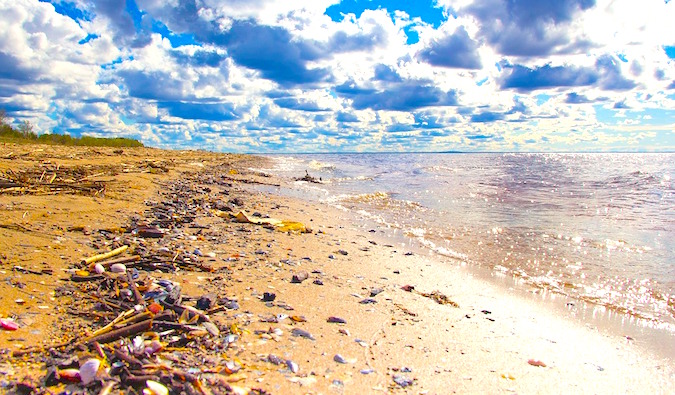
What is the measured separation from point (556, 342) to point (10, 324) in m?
5.29

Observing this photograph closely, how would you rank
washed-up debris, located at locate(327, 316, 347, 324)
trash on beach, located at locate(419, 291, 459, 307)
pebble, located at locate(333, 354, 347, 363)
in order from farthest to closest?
1. trash on beach, located at locate(419, 291, 459, 307)
2. washed-up debris, located at locate(327, 316, 347, 324)
3. pebble, located at locate(333, 354, 347, 363)

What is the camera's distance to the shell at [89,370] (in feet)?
8.60

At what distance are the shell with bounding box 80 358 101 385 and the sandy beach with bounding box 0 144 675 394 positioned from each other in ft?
0.10

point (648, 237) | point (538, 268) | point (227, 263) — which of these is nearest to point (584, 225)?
point (648, 237)

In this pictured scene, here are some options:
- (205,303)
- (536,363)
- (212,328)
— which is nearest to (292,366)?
(212,328)

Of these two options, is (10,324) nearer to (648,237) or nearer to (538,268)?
(538,268)

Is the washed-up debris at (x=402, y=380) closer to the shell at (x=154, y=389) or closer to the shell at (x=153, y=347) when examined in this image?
the shell at (x=154, y=389)

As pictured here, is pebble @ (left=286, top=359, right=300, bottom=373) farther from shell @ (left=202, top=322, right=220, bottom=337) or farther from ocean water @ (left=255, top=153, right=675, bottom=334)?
ocean water @ (left=255, top=153, right=675, bottom=334)

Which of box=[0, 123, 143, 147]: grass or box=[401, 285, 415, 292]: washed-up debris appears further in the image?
box=[0, 123, 143, 147]: grass

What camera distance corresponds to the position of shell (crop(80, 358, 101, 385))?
262cm

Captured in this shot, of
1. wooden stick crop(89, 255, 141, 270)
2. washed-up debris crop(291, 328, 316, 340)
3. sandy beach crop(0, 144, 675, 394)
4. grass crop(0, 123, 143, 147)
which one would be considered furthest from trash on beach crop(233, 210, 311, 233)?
grass crop(0, 123, 143, 147)

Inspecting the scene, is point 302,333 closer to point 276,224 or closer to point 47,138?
point 276,224

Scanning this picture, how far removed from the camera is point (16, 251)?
472 centimetres

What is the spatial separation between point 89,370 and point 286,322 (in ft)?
6.00
